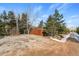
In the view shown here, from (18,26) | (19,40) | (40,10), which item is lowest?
(19,40)

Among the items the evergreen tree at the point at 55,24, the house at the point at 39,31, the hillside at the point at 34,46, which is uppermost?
the evergreen tree at the point at 55,24

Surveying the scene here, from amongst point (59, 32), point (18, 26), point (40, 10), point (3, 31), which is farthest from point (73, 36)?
point (3, 31)

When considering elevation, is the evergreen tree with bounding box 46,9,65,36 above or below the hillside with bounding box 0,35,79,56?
above

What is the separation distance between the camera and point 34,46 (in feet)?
6.42

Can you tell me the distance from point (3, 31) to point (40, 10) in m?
0.40

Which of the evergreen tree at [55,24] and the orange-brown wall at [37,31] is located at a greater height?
the evergreen tree at [55,24]

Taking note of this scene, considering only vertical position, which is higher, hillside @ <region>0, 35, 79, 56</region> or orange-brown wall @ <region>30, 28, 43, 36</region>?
orange-brown wall @ <region>30, 28, 43, 36</region>

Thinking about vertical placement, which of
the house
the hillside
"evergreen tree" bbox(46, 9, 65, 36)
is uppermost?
"evergreen tree" bbox(46, 9, 65, 36)

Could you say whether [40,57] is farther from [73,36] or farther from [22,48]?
[73,36]

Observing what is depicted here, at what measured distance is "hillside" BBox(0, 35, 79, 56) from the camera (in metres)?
1.94

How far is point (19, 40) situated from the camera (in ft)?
6.48

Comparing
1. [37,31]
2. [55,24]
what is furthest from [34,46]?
[55,24]

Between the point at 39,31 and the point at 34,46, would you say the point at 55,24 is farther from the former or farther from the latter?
the point at 34,46

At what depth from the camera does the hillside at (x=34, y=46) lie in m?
1.94
